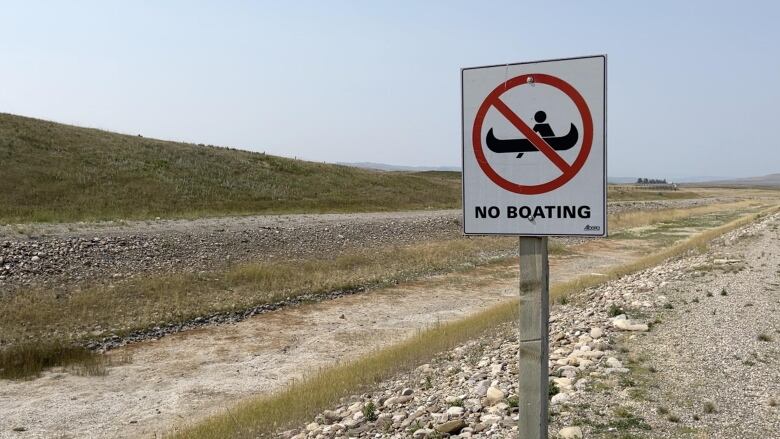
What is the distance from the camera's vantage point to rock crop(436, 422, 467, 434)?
20.4 ft

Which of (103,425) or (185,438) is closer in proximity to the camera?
(185,438)

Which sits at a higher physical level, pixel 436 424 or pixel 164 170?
pixel 164 170

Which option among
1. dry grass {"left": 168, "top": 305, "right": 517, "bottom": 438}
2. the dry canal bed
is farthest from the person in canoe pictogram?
the dry canal bed

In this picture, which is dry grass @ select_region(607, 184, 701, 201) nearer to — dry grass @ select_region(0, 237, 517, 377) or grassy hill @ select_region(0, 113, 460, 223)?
grassy hill @ select_region(0, 113, 460, 223)

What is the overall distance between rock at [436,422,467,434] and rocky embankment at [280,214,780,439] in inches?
0.4

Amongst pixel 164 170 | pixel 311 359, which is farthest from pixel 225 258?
pixel 164 170

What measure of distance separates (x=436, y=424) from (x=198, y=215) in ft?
109

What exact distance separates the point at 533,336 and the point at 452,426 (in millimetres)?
3063

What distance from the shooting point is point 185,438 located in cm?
863

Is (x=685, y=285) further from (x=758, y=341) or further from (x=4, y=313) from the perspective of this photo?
(x=4, y=313)

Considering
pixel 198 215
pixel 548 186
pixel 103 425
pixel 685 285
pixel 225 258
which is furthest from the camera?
pixel 198 215

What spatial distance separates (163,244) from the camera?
25125mm

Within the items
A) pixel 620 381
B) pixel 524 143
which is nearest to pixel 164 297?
pixel 620 381

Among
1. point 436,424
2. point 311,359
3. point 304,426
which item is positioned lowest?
point 311,359
